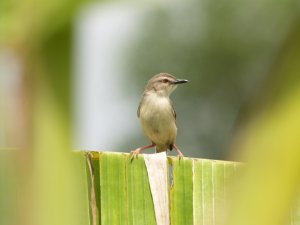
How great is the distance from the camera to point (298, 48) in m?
0.80

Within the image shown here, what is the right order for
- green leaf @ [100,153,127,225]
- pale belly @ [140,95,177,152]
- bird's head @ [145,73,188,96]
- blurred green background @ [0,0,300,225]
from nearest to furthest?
1. blurred green background @ [0,0,300,225]
2. green leaf @ [100,153,127,225]
3. pale belly @ [140,95,177,152]
4. bird's head @ [145,73,188,96]

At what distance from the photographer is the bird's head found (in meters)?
9.62

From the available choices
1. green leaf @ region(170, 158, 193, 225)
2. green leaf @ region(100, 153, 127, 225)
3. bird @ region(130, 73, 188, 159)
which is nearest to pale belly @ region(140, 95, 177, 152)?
bird @ region(130, 73, 188, 159)

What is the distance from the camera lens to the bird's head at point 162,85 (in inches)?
379

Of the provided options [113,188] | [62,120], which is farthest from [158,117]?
[62,120]

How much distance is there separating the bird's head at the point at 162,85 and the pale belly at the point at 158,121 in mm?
295

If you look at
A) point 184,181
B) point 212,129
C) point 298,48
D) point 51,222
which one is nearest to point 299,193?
point 298,48

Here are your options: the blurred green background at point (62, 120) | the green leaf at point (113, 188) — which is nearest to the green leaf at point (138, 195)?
the green leaf at point (113, 188)

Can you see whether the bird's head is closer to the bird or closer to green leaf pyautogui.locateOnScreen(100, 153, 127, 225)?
the bird

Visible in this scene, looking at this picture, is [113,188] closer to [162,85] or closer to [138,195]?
[138,195]

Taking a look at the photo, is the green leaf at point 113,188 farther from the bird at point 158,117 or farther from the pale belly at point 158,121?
the pale belly at point 158,121

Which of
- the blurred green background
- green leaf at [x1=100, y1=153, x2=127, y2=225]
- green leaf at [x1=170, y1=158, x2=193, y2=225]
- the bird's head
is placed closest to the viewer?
the blurred green background

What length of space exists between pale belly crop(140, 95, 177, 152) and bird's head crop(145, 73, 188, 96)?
0.97ft

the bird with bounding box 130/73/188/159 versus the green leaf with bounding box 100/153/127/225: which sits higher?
the bird with bounding box 130/73/188/159
